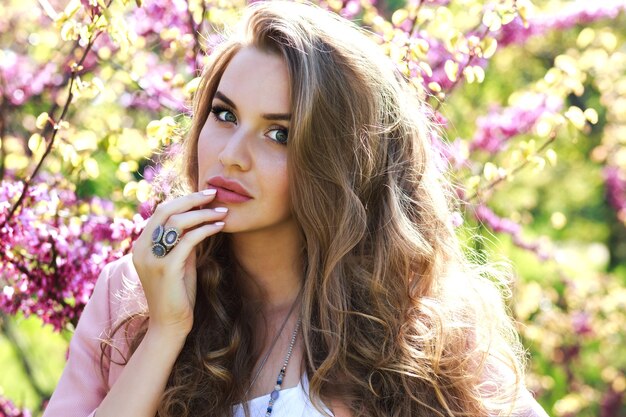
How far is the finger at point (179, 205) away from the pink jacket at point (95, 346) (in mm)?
279

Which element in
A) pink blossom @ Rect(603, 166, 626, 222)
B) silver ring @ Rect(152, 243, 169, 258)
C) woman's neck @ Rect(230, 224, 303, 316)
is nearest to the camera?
silver ring @ Rect(152, 243, 169, 258)

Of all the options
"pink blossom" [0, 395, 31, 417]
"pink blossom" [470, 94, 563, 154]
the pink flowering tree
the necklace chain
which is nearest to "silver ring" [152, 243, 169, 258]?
the necklace chain

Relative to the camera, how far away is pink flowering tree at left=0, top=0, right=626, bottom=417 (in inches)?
96.0

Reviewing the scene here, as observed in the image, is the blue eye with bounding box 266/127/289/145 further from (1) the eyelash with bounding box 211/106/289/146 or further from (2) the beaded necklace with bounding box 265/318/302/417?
(2) the beaded necklace with bounding box 265/318/302/417


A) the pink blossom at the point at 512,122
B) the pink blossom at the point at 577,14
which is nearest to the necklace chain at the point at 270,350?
the pink blossom at the point at 512,122

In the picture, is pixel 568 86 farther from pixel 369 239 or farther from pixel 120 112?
pixel 120 112

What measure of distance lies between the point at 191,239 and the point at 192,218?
0.15ft

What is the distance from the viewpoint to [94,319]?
7.30 feet

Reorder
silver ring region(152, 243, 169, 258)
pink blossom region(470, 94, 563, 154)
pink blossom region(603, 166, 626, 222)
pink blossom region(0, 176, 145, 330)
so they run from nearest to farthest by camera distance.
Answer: silver ring region(152, 243, 169, 258)
pink blossom region(0, 176, 145, 330)
pink blossom region(470, 94, 563, 154)
pink blossom region(603, 166, 626, 222)

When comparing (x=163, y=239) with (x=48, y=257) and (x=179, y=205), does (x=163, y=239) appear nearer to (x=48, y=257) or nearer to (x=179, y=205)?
(x=179, y=205)

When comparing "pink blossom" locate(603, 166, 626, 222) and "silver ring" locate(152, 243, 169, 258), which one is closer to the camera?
"silver ring" locate(152, 243, 169, 258)

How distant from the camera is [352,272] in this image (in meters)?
2.22

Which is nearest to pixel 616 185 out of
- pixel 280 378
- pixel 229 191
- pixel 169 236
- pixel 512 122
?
pixel 512 122

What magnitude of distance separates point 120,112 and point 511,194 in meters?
3.08
